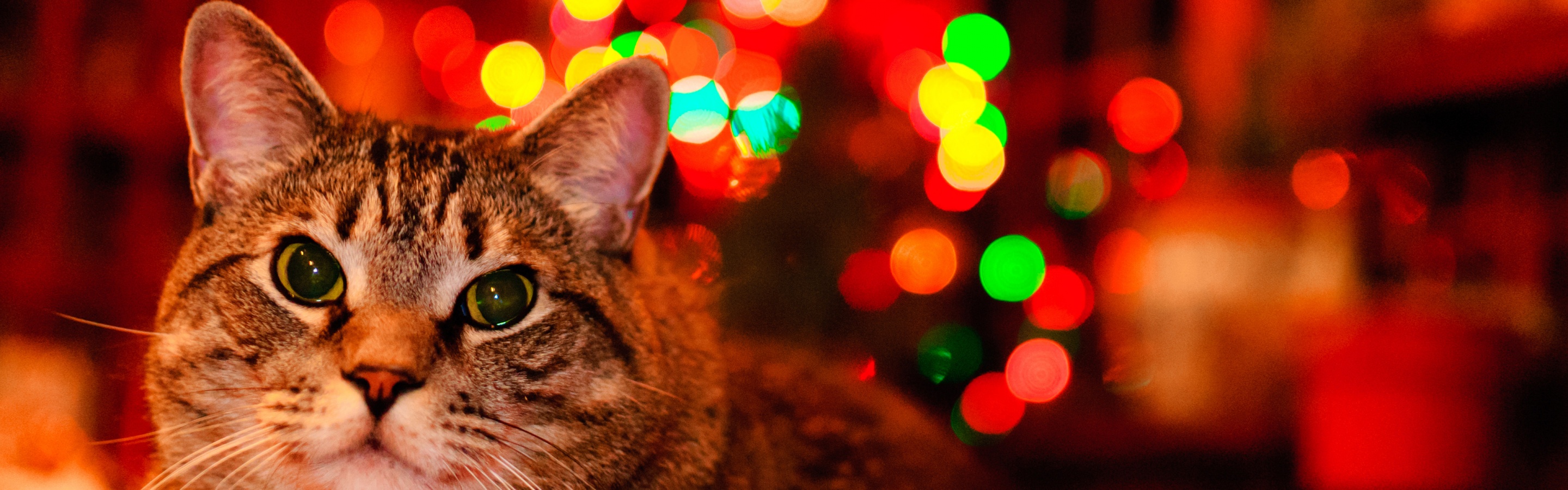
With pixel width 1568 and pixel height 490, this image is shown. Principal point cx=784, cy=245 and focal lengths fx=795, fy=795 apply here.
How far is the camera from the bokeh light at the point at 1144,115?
2160 millimetres

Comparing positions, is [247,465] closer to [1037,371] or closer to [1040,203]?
[1037,371]

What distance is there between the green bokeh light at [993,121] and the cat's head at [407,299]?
1.45 m

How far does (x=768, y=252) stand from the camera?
55.9 inches

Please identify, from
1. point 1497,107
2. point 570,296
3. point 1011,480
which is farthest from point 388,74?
point 1497,107

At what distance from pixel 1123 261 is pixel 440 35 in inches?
78.2

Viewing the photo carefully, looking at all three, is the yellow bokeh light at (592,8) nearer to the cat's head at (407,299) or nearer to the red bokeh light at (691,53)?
the red bokeh light at (691,53)

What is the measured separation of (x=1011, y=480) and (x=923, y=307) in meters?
0.66

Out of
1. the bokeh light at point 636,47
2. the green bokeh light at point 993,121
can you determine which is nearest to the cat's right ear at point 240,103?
the bokeh light at point 636,47

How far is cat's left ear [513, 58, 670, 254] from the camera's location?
0.73 metres

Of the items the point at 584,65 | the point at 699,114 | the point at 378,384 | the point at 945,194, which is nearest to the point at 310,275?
the point at 378,384

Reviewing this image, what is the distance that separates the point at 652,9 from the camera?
2029 mm

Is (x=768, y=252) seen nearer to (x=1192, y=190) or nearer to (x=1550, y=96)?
(x=1192, y=190)

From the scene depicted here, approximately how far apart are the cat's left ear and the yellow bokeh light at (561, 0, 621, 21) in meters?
1.39

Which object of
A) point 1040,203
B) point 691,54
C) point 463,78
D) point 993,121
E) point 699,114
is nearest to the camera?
point 699,114
